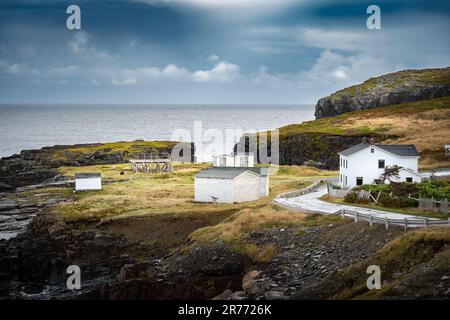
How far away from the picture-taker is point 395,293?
1112 inches

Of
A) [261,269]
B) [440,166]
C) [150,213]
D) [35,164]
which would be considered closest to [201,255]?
[261,269]

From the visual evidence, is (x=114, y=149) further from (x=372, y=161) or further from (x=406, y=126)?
(x=372, y=161)

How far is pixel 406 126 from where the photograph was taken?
121 metres

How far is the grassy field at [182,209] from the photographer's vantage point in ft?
155

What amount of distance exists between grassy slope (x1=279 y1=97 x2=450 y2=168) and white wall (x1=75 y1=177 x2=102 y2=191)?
4100 cm

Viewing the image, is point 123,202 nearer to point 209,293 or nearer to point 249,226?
point 249,226

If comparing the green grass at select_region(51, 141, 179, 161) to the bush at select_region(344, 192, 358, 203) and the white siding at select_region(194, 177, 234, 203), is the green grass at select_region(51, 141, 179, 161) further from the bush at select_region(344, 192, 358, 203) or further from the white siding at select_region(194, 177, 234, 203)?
the bush at select_region(344, 192, 358, 203)

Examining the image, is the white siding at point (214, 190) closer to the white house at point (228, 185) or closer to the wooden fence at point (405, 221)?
the white house at point (228, 185)

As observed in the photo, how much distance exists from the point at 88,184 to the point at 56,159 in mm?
46286

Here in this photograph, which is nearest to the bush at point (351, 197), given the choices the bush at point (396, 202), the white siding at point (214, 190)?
the bush at point (396, 202)

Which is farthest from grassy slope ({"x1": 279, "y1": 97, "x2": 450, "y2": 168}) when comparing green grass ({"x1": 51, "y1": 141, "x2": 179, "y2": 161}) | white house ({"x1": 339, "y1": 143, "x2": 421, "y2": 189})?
green grass ({"x1": 51, "y1": 141, "x2": 179, "y2": 161})

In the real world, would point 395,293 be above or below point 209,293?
above

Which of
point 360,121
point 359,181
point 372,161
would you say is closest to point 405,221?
point 372,161
